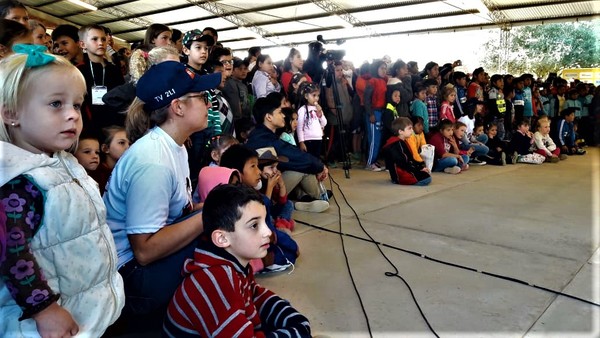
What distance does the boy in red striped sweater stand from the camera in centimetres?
140

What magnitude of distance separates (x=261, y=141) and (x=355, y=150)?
11.7ft

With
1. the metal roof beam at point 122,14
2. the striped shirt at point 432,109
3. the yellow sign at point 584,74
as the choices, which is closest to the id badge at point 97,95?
the striped shirt at point 432,109

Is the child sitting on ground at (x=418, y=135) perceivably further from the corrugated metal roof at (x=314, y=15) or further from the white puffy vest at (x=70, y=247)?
the corrugated metal roof at (x=314, y=15)

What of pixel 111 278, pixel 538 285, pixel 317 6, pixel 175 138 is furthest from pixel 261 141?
pixel 317 6

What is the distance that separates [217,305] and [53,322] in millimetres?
468

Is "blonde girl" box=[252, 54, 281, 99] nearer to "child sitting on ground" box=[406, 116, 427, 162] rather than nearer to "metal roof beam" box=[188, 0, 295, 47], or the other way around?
"child sitting on ground" box=[406, 116, 427, 162]

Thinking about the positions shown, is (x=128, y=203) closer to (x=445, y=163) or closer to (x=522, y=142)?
(x=445, y=163)

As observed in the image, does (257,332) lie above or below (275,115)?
below

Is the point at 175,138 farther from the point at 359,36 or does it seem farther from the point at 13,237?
the point at 359,36

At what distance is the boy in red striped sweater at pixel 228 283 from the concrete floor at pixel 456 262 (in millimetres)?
344

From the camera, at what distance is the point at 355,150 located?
23.6 feet

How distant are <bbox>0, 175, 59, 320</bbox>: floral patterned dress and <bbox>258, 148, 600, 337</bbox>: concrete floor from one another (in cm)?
115

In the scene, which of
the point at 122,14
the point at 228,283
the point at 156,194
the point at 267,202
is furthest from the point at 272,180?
the point at 122,14

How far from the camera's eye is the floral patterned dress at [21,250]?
1.03m
